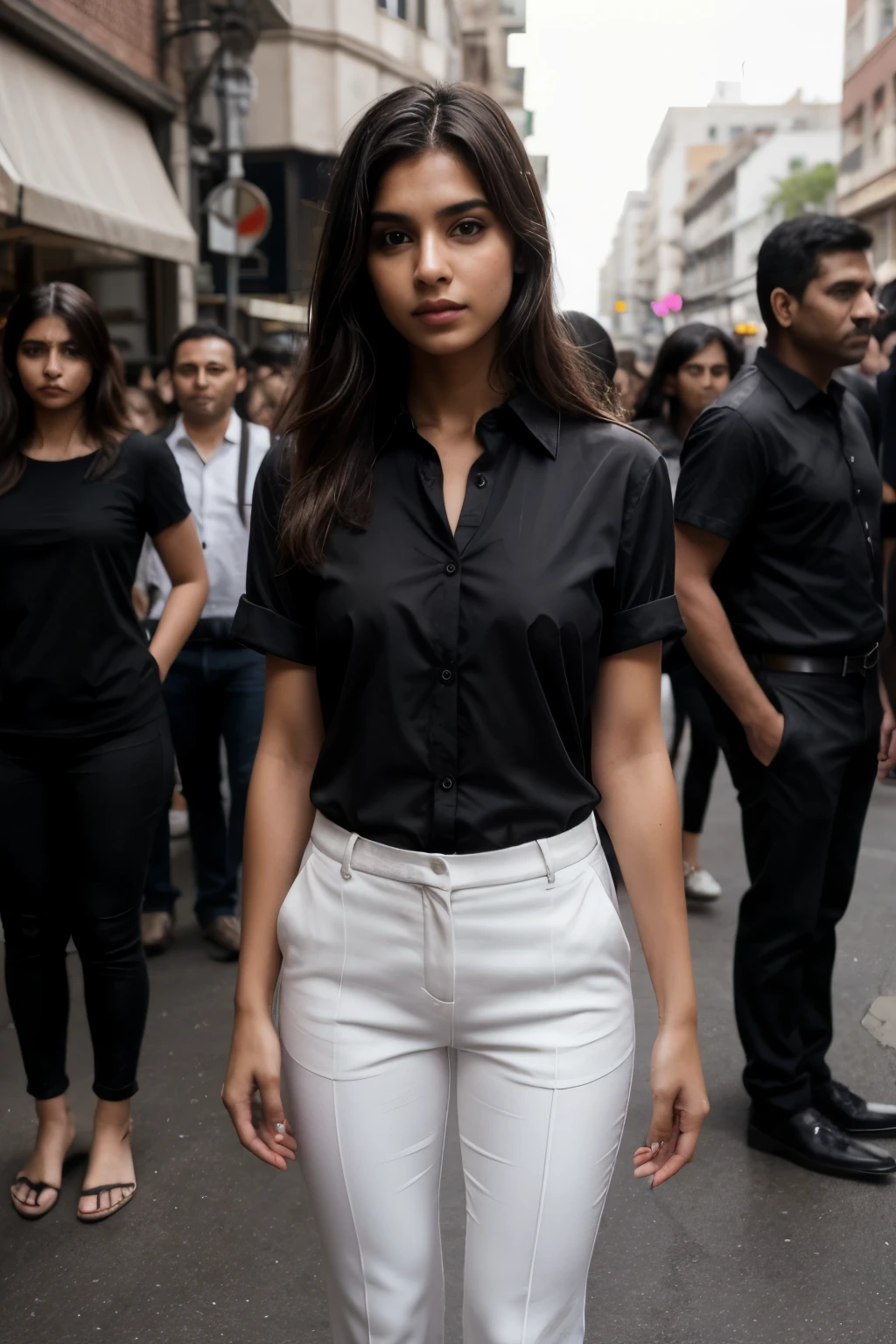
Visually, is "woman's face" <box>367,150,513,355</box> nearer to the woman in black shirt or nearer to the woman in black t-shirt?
the woman in black shirt

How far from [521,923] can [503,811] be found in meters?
0.15

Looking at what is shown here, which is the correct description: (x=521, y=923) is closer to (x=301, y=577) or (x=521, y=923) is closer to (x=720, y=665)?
(x=301, y=577)

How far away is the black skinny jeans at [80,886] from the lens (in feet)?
11.1

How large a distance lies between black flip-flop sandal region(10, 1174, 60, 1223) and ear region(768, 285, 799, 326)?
2.83 meters

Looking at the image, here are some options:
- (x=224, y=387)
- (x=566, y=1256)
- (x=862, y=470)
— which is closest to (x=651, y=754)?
(x=566, y=1256)

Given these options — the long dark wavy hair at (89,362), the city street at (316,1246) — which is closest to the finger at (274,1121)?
the city street at (316,1246)

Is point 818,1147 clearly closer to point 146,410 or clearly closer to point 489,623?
point 489,623

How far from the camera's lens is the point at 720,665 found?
3438 mm

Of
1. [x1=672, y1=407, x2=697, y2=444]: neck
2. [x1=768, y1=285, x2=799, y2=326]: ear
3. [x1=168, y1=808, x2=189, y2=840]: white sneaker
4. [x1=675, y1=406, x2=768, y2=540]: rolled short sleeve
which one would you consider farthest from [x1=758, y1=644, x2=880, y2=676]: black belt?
[x1=168, y1=808, x2=189, y2=840]: white sneaker

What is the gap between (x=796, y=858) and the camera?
11.7 ft

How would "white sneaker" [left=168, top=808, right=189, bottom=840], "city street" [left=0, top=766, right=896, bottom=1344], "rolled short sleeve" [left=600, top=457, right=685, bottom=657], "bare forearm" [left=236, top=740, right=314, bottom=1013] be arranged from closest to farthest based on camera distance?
1. "rolled short sleeve" [left=600, top=457, right=685, bottom=657]
2. "bare forearm" [left=236, top=740, right=314, bottom=1013]
3. "city street" [left=0, top=766, right=896, bottom=1344]
4. "white sneaker" [left=168, top=808, right=189, bottom=840]

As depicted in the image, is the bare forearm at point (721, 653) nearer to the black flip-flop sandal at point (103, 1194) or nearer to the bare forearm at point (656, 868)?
the bare forearm at point (656, 868)

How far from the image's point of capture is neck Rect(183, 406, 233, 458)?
552 cm

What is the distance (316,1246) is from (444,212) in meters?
2.49
